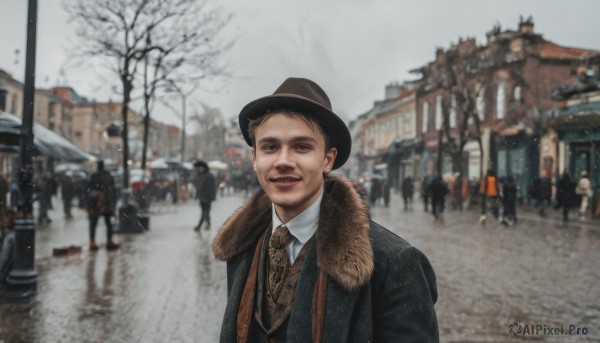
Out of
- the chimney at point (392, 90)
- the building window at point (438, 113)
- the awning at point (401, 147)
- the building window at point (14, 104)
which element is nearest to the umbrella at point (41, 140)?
the building window at point (438, 113)

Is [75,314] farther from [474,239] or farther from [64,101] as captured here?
[64,101]

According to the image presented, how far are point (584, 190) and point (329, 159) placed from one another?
59.6ft

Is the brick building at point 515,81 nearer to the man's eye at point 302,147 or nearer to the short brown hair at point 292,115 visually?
the short brown hair at point 292,115

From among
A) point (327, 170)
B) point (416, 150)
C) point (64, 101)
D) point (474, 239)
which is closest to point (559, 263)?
point (474, 239)

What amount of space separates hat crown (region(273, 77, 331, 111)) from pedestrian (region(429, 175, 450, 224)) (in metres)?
16.0

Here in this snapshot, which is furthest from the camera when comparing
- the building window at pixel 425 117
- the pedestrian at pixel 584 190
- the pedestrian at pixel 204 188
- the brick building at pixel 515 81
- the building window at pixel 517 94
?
the building window at pixel 425 117

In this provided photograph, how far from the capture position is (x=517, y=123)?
26797 mm

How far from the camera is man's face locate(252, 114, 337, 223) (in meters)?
1.79

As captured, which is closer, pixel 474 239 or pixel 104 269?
pixel 104 269

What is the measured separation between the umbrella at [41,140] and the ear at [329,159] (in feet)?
22.7

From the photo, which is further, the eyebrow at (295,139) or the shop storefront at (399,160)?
the shop storefront at (399,160)

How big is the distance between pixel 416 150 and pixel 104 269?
119 ft

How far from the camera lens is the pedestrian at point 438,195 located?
17281 mm

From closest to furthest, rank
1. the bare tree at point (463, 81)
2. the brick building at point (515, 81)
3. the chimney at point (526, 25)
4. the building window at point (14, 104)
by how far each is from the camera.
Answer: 1. the chimney at point (526, 25)
2. the brick building at point (515, 81)
3. the bare tree at point (463, 81)
4. the building window at point (14, 104)
